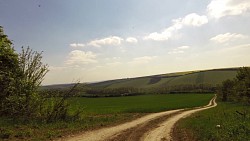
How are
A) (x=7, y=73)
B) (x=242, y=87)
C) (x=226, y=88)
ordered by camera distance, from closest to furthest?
(x=7, y=73), (x=242, y=87), (x=226, y=88)

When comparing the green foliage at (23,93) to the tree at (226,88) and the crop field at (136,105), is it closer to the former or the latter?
the crop field at (136,105)

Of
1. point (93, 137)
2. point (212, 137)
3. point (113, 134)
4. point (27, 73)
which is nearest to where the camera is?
point (212, 137)

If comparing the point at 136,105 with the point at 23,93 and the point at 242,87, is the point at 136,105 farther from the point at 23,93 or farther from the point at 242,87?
the point at 23,93

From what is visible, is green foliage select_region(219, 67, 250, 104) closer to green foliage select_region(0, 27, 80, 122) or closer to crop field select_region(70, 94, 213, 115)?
crop field select_region(70, 94, 213, 115)

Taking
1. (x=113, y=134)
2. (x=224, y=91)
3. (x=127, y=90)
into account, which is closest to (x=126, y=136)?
(x=113, y=134)

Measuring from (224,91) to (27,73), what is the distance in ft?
203

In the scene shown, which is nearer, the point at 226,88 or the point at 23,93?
the point at 23,93

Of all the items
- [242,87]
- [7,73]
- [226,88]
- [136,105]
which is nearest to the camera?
[7,73]

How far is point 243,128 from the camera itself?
17766 mm

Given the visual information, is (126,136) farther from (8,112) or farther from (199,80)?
(199,80)

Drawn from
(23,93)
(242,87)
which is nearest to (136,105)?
(242,87)

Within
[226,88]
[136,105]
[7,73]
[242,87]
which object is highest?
Answer: [7,73]

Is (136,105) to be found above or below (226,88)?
below

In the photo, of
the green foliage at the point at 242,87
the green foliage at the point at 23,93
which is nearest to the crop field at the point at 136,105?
the green foliage at the point at 23,93
